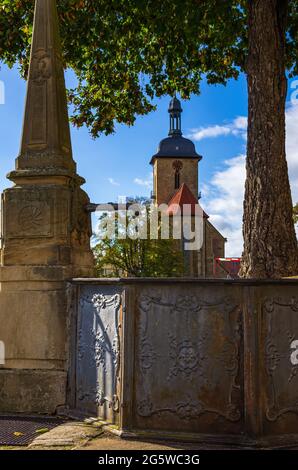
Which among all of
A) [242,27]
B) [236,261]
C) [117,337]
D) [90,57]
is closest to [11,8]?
[90,57]

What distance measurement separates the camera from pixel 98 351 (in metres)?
4.58

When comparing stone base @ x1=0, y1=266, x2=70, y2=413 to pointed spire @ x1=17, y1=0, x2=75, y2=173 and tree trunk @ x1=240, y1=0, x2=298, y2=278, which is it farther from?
tree trunk @ x1=240, y1=0, x2=298, y2=278

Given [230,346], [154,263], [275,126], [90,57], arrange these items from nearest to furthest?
[230,346] < [275,126] < [90,57] < [154,263]

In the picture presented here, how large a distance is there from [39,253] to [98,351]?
1.24 m

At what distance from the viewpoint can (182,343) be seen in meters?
4.10

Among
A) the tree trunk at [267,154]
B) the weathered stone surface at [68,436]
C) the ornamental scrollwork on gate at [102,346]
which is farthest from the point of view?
the tree trunk at [267,154]

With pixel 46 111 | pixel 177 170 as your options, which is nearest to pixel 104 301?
pixel 46 111

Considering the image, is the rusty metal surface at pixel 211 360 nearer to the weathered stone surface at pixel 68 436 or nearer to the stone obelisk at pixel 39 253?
the weathered stone surface at pixel 68 436

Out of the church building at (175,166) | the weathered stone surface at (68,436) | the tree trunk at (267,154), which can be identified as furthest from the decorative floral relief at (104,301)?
the church building at (175,166)

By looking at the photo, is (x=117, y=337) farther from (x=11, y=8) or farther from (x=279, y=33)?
(x=11, y=8)

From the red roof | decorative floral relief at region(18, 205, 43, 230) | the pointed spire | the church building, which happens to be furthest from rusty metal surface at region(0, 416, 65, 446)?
the church building

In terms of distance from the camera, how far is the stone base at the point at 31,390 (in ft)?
16.3

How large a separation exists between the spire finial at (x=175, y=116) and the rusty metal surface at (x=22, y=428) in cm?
6468

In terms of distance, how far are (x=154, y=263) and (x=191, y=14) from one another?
23415 mm
